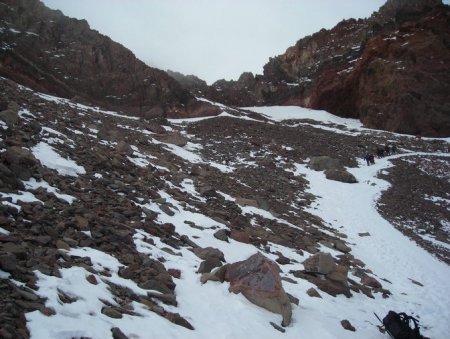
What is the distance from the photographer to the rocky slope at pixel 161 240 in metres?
5.73

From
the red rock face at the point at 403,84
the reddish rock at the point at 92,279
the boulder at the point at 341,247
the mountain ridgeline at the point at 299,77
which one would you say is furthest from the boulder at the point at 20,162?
the red rock face at the point at 403,84

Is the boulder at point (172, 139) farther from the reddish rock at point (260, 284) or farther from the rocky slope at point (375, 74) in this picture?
the rocky slope at point (375, 74)

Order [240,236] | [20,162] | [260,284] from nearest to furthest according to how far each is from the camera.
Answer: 1. [260,284]
2. [20,162]
3. [240,236]

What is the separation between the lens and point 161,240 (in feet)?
31.9

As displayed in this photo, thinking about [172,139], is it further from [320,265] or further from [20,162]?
[320,265]

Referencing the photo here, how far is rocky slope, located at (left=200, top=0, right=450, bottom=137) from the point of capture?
4934cm

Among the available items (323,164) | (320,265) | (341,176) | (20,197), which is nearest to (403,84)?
(323,164)

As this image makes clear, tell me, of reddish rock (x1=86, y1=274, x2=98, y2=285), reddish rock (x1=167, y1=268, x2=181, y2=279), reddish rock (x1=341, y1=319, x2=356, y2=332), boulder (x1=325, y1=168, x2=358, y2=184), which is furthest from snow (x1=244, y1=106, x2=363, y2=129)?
reddish rock (x1=86, y1=274, x2=98, y2=285)

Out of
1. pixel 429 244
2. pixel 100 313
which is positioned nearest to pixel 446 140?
pixel 429 244

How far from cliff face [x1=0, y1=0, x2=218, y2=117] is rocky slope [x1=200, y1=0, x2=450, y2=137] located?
22.6m

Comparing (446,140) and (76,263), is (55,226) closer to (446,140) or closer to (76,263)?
(76,263)

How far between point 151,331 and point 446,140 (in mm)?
47430

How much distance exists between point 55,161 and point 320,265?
8.63m

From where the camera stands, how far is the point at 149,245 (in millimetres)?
9000
